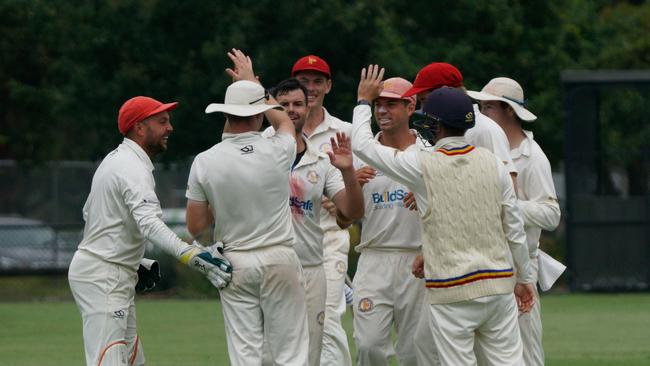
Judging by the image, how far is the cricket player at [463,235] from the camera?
781 cm

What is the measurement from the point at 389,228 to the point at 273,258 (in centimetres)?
111

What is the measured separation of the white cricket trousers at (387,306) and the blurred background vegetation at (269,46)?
15.3 metres

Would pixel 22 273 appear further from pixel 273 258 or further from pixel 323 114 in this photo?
pixel 273 258

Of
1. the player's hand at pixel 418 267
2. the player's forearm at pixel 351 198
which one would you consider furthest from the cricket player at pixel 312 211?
the player's hand at pixel 418 267

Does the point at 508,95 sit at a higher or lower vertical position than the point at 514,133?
higher

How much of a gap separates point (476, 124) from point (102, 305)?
2.78m

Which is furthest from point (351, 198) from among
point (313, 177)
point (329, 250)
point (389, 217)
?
point (329, 250)

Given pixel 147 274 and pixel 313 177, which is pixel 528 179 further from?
pixel 147 274

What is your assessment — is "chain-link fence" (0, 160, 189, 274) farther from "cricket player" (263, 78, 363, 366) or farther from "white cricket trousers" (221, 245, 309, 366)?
"white cricket trousers" (221, 245, 309, 366)

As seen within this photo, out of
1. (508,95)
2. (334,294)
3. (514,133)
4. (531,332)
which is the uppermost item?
(508,95)

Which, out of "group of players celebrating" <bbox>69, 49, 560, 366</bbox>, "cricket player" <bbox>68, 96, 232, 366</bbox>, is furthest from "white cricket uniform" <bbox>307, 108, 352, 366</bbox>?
"cricket player" <bbox>68, 96, 232, 366</bbox>

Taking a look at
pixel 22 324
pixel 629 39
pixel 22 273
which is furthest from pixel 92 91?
pixel 629 39

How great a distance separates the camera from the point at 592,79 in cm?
2155

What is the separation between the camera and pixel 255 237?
8.55 m
